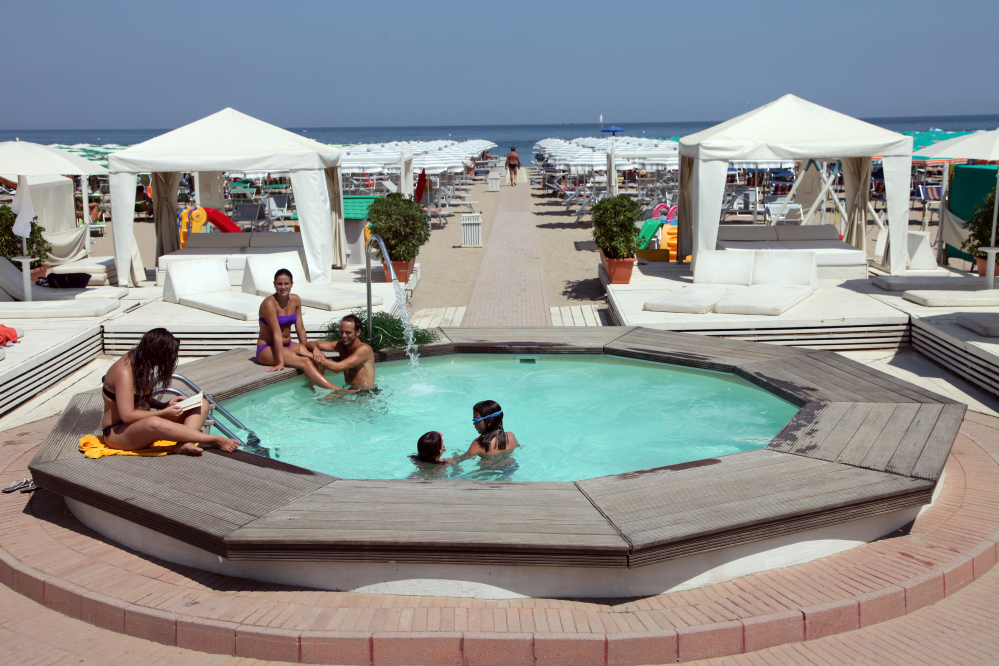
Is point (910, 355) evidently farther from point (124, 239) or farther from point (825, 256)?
point (124, 239)

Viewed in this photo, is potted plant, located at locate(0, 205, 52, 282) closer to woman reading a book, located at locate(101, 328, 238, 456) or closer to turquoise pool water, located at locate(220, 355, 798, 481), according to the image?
turquoise pool water, located at locate(220, 355, 798, 481)

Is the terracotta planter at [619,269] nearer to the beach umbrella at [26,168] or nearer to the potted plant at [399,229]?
the potted plant at [399,229]

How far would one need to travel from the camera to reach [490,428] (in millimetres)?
5332

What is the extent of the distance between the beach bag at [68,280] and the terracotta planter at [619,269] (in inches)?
260

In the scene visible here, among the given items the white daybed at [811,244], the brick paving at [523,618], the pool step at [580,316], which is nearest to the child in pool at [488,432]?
the brick paving at [523,618]

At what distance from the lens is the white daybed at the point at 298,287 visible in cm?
889

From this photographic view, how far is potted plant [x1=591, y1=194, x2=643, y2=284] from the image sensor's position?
10.3 metres

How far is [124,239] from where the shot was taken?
1061cm

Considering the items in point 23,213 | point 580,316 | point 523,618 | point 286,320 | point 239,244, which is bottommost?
point 523,618

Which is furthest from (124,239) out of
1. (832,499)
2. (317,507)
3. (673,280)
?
(832,499)

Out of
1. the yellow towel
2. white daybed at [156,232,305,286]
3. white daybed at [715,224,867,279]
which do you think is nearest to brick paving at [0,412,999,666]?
the yellow towel

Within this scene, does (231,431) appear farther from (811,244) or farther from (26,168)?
(811,244)

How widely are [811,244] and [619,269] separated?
10.2ft

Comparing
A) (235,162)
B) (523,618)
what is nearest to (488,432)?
(523,618)
